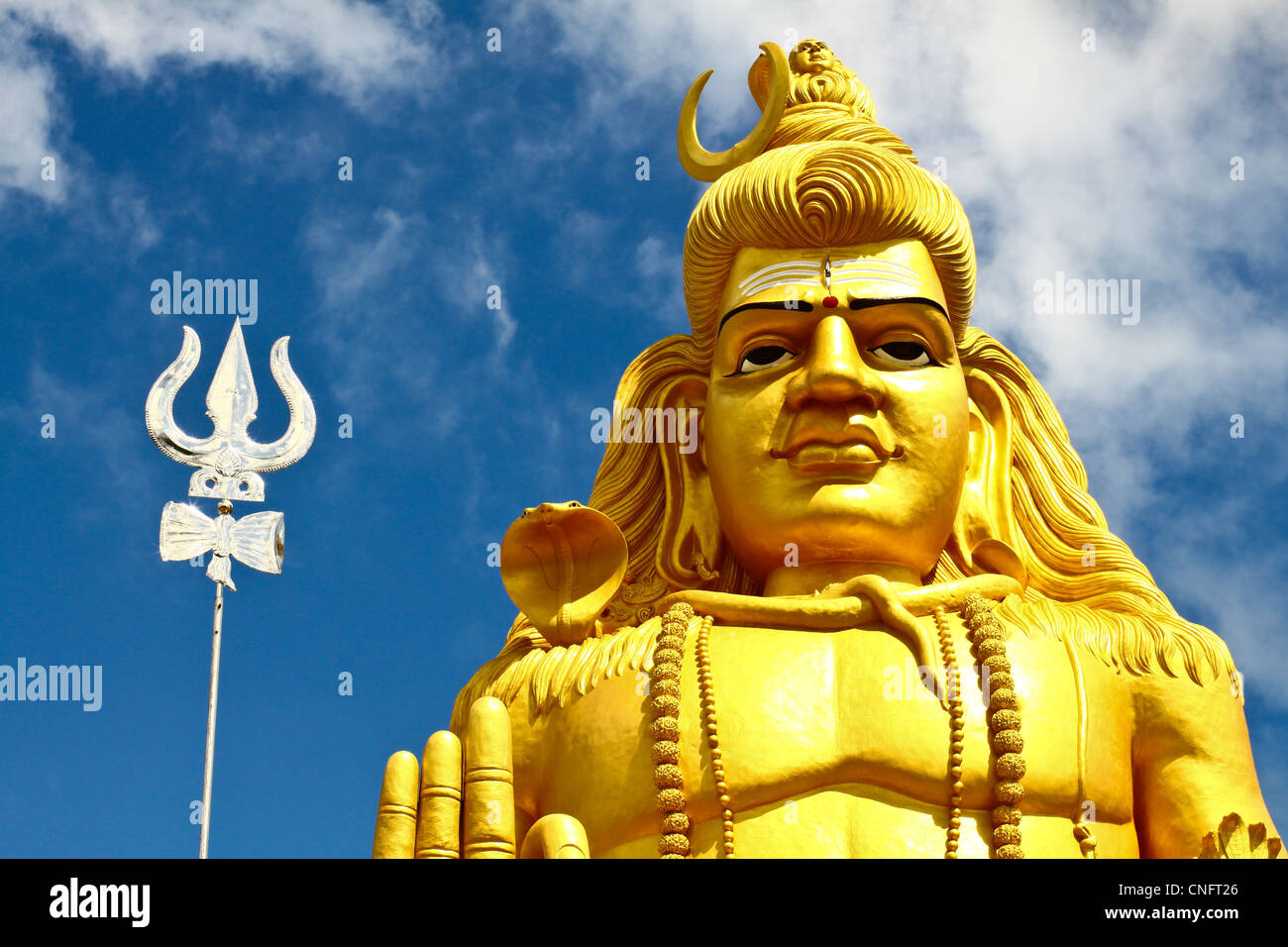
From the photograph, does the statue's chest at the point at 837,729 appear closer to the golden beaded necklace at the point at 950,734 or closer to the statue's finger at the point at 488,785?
the golden beaded necklace at the point at 950,734

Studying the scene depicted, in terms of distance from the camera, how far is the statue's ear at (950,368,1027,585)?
27.0 ft

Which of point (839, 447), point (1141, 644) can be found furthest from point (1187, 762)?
point (839, 447)

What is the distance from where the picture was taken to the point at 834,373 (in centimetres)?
773

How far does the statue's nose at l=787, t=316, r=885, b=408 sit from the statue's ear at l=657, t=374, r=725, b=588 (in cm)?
82

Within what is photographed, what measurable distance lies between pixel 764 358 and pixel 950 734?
2008 mm

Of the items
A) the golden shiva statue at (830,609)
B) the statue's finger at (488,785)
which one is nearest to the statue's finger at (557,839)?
the golden shiva statue at (830,609)

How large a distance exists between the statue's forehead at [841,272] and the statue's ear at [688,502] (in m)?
0.63

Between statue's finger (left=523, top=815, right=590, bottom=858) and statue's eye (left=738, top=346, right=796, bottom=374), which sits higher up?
statue's eye (left=738, top=346, right=796, bottom=374)

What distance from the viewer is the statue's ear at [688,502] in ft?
27.7

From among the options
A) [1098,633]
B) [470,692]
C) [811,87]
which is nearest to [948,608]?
[1098,633]

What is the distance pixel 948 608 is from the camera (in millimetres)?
7645

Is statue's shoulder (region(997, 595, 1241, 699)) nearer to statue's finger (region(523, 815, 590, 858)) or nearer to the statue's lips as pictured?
the statue's lips

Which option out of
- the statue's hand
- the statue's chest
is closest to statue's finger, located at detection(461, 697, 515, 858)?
the statue's hand
